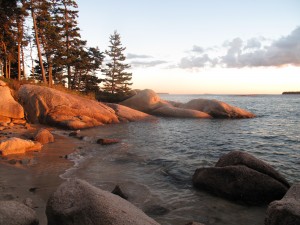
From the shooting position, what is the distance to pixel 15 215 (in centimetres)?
401

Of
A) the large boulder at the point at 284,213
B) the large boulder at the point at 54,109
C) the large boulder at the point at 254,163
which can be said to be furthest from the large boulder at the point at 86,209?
the large boulder at the point at 54,109

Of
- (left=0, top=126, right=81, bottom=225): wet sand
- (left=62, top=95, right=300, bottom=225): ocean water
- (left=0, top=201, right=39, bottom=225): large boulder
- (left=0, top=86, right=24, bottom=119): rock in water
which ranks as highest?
(left=0, top=86, right=24, bottom=119): rock in water

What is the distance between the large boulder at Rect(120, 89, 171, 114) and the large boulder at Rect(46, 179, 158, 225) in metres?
28.2

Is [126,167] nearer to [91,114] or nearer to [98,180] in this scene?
[98,180]

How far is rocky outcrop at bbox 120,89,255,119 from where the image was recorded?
3025 cm

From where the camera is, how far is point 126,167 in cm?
966

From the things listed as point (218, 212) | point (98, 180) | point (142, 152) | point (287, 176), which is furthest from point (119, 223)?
point (142, 152)

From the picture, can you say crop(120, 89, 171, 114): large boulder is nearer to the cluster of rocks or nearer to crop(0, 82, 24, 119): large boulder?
crop(0, 82, 24, 119): large boulder

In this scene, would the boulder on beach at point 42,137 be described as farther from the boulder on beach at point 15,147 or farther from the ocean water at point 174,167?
the ocean water at point 174,167

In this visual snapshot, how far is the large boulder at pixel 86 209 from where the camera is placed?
151 inches

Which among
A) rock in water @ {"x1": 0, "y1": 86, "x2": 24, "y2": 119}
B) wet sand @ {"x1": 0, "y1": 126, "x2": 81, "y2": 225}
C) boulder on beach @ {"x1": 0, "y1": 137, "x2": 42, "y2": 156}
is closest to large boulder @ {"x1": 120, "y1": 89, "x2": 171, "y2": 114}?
rock in water @ {"x1": 0, "y1": 86, "x2": 24, "y2": 119}

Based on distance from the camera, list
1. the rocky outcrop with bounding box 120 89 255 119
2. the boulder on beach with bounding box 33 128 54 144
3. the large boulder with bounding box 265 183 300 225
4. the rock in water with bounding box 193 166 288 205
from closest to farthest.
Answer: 1. the large boulder with bounding box 265 183 300 225
2. the rock in water with bounding box 193 166 288 205
3. the boulder on beach with bounding box 33 128 54 144
4. the rocky outcrop with bounding box 120 89 255 119

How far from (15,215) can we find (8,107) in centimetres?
1508

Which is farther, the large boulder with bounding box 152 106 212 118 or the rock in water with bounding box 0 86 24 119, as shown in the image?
the large boulder with bounding box 152 106 212 118
